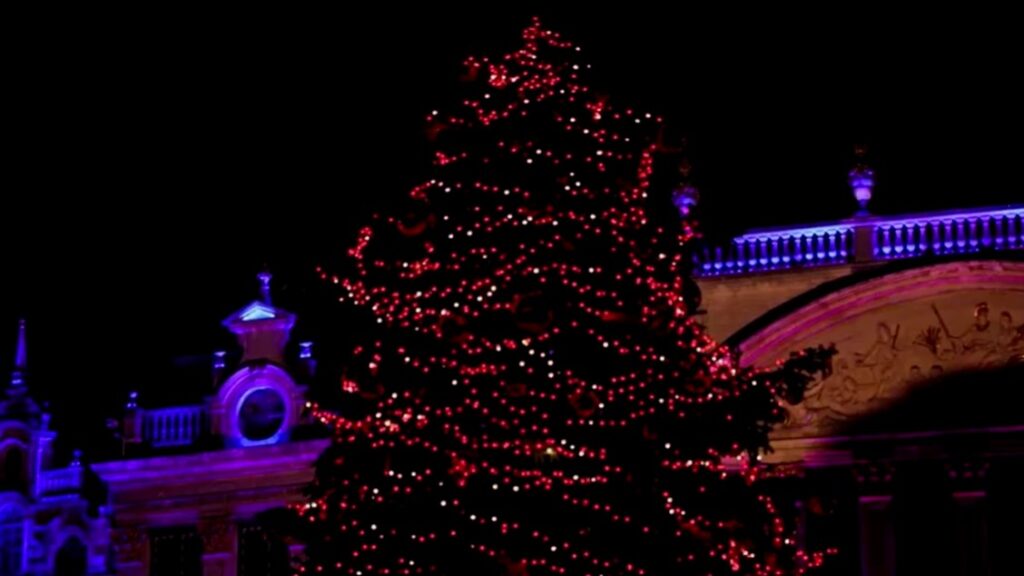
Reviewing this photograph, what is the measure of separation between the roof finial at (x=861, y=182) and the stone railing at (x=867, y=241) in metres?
0.29

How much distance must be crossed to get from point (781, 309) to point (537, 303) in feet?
20.4

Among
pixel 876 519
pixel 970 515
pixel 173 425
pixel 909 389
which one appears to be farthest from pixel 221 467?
pixel 970 515

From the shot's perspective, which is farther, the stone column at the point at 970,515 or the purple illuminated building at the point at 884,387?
the purple illuminated building at the point at 884,387

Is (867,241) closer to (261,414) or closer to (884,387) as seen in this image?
(884,387)

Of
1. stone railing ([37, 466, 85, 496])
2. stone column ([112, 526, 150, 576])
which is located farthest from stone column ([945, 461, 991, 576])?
stone railing ([37, 466, 85, 496])

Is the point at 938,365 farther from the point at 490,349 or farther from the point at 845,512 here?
the point at 490,349

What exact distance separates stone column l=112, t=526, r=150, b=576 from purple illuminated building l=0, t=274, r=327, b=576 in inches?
0.5

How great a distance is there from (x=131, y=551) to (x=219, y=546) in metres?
1.33

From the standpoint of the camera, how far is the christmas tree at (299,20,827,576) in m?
22.7

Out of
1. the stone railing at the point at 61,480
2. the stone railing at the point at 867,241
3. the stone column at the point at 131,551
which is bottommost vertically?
the stone column at the point at 131,551

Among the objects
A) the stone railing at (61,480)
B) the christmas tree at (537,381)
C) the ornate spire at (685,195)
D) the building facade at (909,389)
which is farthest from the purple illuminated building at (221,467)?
the christmas tree at (537,381)

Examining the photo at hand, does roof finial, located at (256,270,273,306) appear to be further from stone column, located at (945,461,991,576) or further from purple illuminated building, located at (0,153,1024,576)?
stone column, located at (945,461,991,576)

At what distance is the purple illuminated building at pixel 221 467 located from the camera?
30578mm

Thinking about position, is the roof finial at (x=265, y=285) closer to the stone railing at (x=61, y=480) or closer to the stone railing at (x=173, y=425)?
the stone railing at (x=173, y=425)
